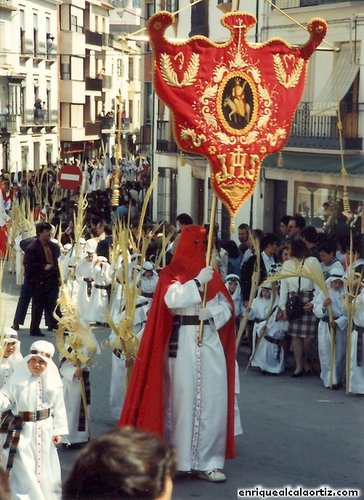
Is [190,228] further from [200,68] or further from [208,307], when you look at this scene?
[200,68]

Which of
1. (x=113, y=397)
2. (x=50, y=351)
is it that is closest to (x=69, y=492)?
(x=50, y=351)

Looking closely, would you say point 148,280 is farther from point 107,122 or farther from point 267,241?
point 107,122

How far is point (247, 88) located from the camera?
8.07 m

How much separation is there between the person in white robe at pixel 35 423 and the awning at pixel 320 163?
39.6ft

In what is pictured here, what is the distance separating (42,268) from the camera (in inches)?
546

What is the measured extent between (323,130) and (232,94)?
1326 cm

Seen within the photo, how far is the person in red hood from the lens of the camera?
7.57 metres

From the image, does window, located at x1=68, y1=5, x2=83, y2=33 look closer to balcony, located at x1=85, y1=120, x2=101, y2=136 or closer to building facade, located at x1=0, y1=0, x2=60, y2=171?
building facade, located at x1=0, y1=0, x2=60, y2=171

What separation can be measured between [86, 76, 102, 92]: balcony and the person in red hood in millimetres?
48585

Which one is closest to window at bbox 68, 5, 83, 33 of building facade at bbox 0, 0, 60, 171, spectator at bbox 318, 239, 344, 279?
building facade at bbox 0, 0, 60, 171

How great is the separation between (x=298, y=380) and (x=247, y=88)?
394 cm

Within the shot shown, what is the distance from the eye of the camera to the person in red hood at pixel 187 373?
757 cm

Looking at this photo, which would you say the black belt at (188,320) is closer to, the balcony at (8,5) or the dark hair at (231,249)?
the dark hair at (231,249)

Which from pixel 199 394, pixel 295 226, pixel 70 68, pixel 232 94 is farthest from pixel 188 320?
pixel 70 68
